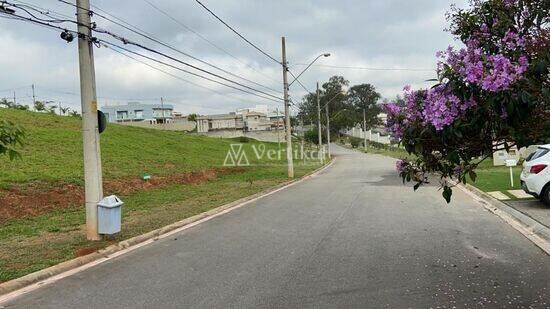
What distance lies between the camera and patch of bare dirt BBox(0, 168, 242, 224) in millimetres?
13906

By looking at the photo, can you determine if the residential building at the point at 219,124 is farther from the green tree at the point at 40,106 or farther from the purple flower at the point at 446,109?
the purple flower at the point at 446,109

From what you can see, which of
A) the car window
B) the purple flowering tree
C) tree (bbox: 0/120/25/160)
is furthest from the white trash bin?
the car window

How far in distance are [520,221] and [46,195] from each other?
13209 millimetres

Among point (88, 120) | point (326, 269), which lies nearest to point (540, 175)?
point (326, 269)

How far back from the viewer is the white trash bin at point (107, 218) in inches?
386

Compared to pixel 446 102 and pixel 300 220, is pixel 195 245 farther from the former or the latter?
pixel 446 102

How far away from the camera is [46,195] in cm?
1591

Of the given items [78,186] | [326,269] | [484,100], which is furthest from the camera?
[78,186]

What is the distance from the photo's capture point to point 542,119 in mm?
4867

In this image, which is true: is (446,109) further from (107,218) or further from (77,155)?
(77,155)

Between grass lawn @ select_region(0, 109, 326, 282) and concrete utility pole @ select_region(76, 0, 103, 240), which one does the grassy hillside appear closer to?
grass lawn @ select_region(0, 109, 326, 282)

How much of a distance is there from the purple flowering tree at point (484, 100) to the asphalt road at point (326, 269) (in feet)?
4.73

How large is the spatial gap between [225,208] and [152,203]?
9.70ft

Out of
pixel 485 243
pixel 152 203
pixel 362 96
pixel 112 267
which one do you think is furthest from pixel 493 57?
pixel 362 96
